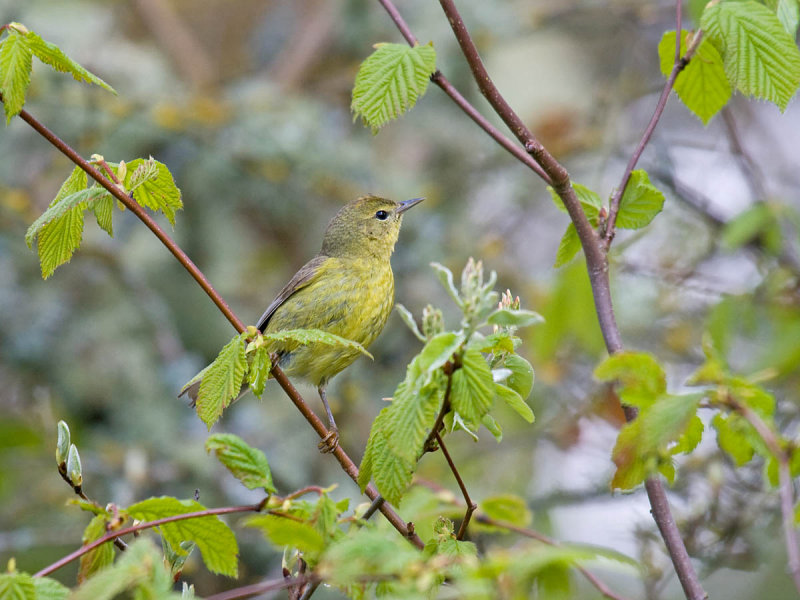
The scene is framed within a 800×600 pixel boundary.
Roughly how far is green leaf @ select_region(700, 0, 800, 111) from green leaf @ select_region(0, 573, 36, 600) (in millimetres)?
1888

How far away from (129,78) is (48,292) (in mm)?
1413

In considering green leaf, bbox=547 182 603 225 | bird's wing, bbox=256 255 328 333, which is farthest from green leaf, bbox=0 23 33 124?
bird's wing, bbox=256 255 328 333

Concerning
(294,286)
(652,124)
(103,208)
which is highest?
(294,286)

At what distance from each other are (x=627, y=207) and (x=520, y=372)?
0.66 metres

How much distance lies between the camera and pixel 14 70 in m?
1.89

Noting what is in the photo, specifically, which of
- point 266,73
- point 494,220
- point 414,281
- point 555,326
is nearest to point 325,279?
point 555,326

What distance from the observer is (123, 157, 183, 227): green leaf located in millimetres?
2117

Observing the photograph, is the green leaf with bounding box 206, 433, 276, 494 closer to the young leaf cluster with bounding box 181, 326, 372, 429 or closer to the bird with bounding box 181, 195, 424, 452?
the young leaf cluster with bounding box 181, 326, 372, 429

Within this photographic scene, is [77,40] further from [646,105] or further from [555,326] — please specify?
[646,105]

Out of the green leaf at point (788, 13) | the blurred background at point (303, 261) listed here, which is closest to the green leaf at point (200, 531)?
the green leaf at point (788, 13)

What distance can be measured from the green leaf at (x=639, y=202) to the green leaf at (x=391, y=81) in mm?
636

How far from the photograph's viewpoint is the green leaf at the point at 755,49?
7.00 ft

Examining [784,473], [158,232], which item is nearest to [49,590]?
[158,232]

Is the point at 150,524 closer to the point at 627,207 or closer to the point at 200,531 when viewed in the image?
the point at 200,531
